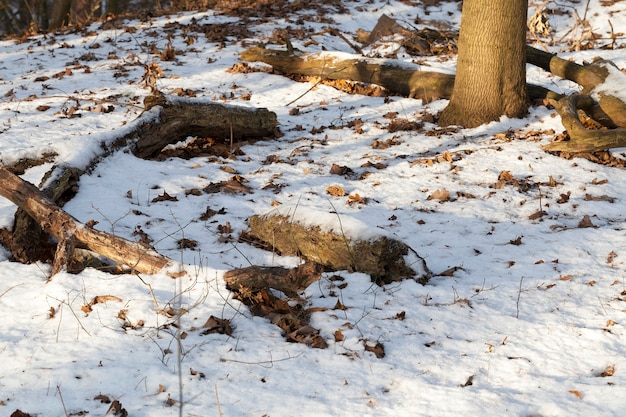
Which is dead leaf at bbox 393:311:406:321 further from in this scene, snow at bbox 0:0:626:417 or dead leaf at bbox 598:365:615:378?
dead leaf at bbox 598:365:615:378

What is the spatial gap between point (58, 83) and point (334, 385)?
27.0ft

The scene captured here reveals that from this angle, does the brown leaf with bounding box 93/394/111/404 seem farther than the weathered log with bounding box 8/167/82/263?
No

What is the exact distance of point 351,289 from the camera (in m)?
4.36

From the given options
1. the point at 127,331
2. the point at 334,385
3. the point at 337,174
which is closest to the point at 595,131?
the point at 337,174

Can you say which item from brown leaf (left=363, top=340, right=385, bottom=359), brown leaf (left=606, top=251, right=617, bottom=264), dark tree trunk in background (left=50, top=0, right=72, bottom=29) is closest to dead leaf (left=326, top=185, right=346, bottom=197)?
brown leaf (left=606, top=251, right=617, bottom=264)

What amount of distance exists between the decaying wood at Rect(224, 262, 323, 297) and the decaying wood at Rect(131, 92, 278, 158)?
345 centimetres

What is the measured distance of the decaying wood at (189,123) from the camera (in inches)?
283

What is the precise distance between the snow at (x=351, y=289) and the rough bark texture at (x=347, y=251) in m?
0.10

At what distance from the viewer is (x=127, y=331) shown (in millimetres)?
3654

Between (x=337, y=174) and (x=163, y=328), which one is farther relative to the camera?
(x=337, y=174)

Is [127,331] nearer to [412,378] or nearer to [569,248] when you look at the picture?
[412,378]

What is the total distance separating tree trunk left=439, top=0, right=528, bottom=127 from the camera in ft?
23.9

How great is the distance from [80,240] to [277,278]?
5.01ft

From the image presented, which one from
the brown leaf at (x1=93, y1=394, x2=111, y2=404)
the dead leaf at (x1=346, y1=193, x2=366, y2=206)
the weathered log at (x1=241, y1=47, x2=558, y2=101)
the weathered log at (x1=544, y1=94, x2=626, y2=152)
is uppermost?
the weathered log at (x1=241, y1=47, x2=558, y2=101)
